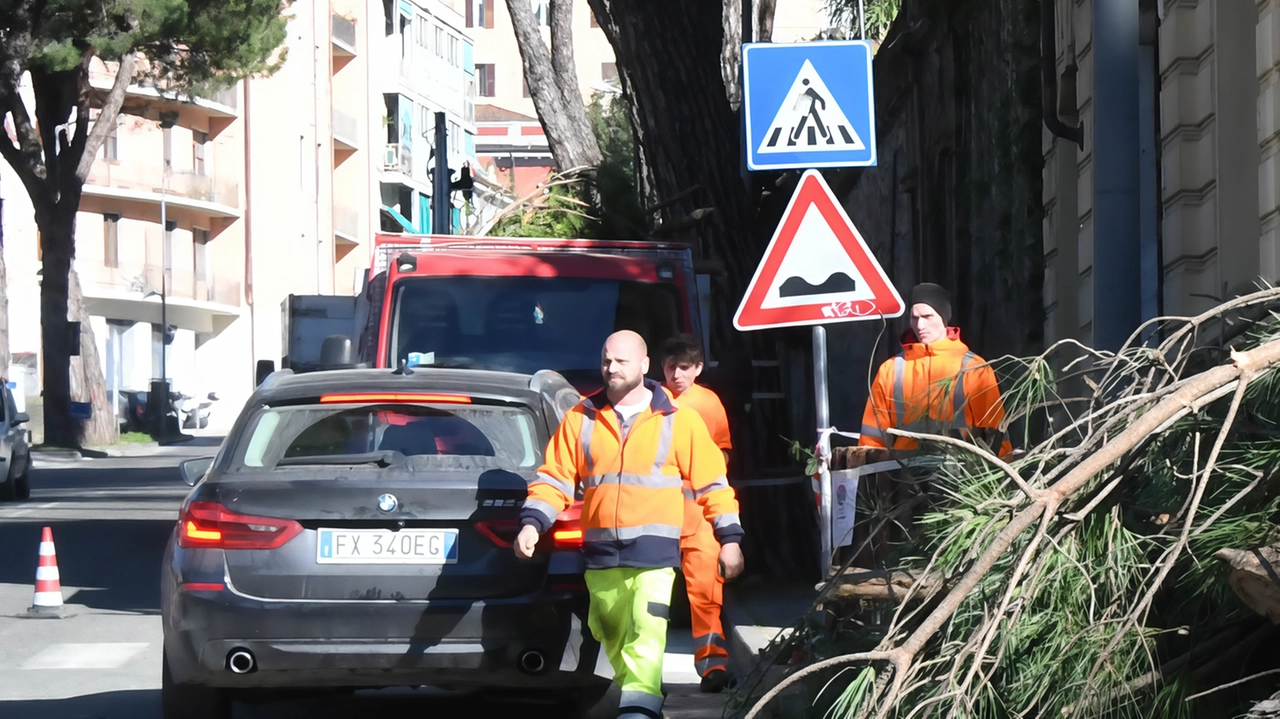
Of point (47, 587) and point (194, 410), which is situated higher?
point (47, 587)

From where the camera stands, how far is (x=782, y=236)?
315 inches

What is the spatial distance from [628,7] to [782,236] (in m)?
5.24

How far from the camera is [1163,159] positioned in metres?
10.5

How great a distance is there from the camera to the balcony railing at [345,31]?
6662 centimetres

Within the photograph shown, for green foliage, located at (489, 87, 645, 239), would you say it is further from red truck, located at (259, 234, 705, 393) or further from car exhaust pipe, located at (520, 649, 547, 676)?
car exhaust pipe, located at (520, 649, 547, 676)

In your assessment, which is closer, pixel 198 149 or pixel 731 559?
pixel 731 559

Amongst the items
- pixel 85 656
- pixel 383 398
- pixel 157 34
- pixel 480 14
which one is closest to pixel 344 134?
pixel 480 14

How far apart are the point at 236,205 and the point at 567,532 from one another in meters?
59.7

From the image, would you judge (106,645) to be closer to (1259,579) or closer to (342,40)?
(1259,579)

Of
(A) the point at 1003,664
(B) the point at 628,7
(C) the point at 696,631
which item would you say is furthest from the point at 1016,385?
(B) the point at 628,7

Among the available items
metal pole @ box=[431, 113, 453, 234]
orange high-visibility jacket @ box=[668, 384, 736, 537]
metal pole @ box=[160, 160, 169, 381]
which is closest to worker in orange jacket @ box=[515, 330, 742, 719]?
orange high-visibility jacket @ box=[668, 384, 736, 537]

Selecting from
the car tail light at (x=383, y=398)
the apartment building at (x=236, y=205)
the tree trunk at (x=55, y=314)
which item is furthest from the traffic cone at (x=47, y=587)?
the apartment building at (x=236, y=205)

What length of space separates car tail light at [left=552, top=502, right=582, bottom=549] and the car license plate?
1.24 feet

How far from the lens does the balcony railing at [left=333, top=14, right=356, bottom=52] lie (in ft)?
219
